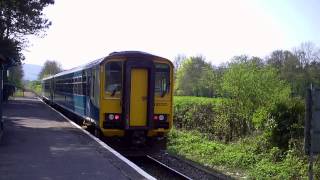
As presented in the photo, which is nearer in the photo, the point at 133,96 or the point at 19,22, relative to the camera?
the point at 133,96

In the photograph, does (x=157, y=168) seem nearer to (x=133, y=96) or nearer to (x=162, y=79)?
(x=133, y=96)

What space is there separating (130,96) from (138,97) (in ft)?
0.91

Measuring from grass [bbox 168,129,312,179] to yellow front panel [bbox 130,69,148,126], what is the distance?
244 cm

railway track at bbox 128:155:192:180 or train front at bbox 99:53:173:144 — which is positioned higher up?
train front at bbox 99:53:173:144

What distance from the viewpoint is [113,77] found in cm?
1521

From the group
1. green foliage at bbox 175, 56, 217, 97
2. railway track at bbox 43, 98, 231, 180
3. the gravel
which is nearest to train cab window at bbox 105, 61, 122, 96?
railway track at bbox 43, 98, 231, 180

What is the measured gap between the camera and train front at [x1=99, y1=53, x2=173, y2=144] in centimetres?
1496

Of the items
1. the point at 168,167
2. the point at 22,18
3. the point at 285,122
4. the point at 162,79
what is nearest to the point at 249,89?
the point at 285,122

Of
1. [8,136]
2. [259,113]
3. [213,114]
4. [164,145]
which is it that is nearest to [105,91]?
[164,145]

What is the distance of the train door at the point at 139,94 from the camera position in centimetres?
1491

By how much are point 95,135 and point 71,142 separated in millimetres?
1715

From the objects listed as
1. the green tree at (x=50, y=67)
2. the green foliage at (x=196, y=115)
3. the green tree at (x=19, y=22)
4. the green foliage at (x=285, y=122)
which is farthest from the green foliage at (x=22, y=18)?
the green tree at (x=50, y=67)

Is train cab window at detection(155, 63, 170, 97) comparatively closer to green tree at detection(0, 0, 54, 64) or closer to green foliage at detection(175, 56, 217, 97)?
green tree at detection(0, 0, 54, 64)

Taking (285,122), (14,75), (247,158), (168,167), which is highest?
(14,75)
